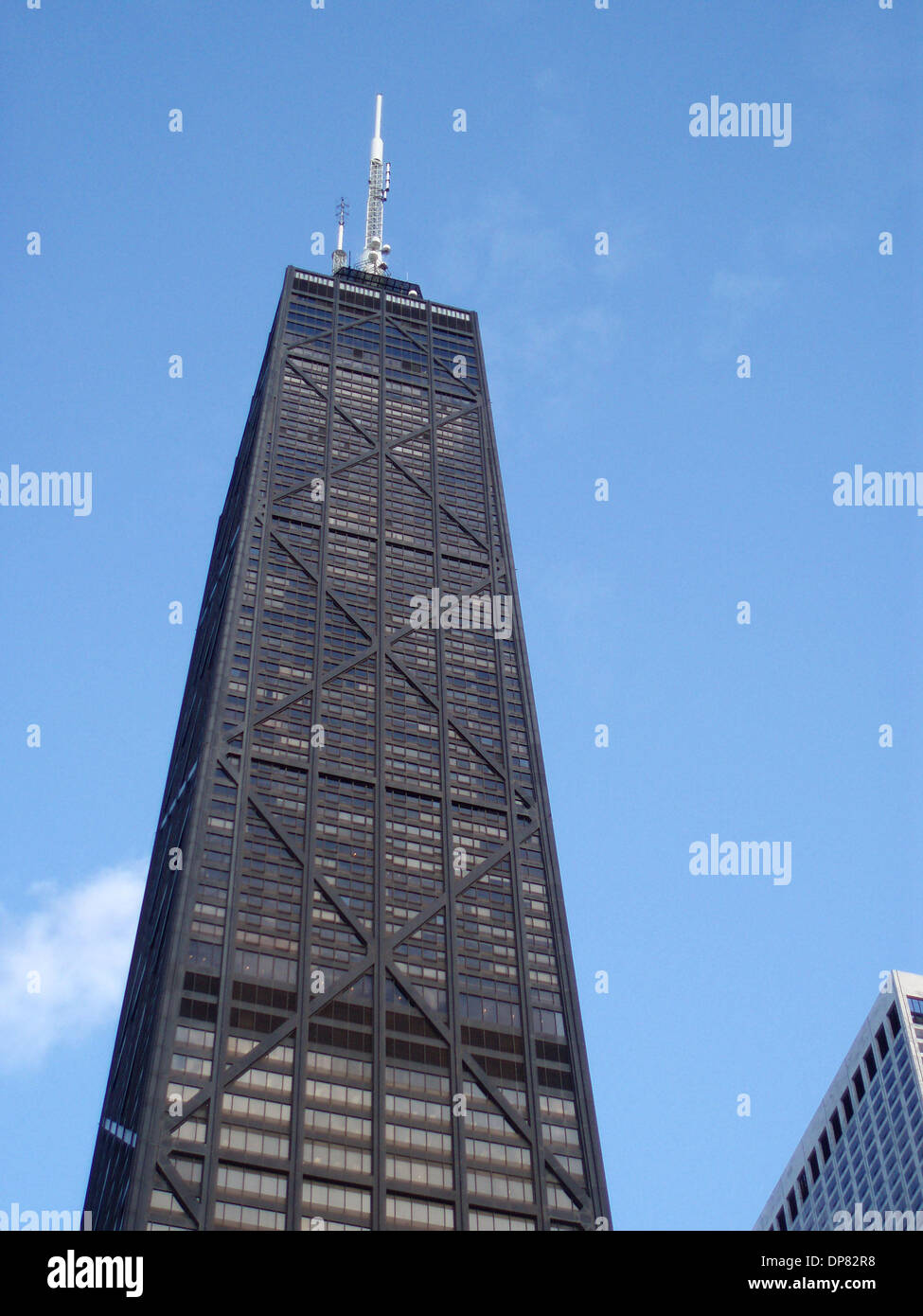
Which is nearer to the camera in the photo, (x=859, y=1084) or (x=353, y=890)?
(x=353, y=890)

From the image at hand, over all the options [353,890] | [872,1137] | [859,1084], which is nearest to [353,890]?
[353,890]

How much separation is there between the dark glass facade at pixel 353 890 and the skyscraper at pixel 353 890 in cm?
22

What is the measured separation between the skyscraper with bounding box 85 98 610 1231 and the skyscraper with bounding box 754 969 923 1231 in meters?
39.5

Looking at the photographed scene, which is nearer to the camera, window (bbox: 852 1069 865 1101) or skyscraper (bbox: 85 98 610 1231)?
skyscraper (bbox: 85 98 610 1231)

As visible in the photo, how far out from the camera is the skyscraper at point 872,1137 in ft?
452

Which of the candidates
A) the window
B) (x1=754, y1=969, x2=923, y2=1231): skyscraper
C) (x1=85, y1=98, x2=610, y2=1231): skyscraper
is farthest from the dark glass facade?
the window

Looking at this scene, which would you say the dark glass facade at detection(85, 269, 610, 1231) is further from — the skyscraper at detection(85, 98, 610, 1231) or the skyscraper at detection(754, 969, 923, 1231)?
the skyscraper at detection(754, 969, 923, 1231)

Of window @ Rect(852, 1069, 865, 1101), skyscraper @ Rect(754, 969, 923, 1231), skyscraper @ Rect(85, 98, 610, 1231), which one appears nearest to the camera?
skyscraper @ Rect(85, 98, 610, 1231)

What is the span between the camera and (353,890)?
120 metres

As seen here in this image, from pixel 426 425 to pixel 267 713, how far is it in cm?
5533

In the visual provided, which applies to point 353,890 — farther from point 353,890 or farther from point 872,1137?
point 872,1137

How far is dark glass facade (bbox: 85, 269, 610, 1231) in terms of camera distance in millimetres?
101375

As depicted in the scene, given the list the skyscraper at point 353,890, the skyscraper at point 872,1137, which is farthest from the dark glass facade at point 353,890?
the skyscraper at point 872,1137
